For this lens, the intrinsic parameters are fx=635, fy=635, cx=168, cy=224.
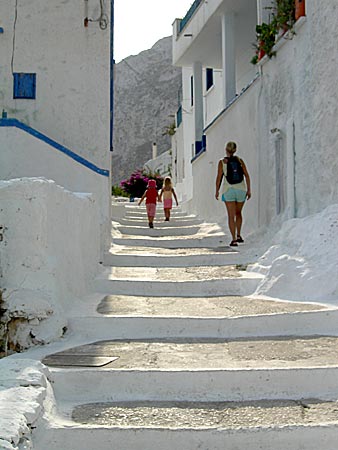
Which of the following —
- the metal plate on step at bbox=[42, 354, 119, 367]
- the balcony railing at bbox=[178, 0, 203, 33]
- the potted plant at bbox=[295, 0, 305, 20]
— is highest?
the balcony railing at bbox=[178, 0, 203, 33]

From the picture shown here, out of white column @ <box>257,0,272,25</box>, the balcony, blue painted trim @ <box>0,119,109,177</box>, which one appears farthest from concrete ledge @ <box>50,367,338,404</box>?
the balcony

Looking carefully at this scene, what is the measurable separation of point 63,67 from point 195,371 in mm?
7313

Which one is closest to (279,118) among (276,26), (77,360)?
(276,26)

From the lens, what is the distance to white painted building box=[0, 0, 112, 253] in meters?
10.4

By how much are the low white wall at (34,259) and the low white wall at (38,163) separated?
10.8ft

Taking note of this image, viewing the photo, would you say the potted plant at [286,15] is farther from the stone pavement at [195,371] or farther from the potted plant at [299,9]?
the stone pavement at [195,371]

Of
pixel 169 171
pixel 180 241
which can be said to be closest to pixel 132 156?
pixel 169 171

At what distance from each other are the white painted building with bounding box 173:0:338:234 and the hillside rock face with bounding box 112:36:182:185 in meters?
43.7

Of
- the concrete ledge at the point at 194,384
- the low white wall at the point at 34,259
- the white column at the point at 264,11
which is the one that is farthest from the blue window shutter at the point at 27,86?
the concrete ledge at the point at 194,384

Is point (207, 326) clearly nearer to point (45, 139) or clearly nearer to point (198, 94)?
point (45, 139)

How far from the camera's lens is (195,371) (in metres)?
4.41

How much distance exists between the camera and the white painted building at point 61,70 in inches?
410

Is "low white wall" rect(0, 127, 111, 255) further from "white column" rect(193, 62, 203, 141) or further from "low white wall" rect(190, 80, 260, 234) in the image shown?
"white column" rect(193, 62, 203, 141)

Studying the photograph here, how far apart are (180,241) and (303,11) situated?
424cm
